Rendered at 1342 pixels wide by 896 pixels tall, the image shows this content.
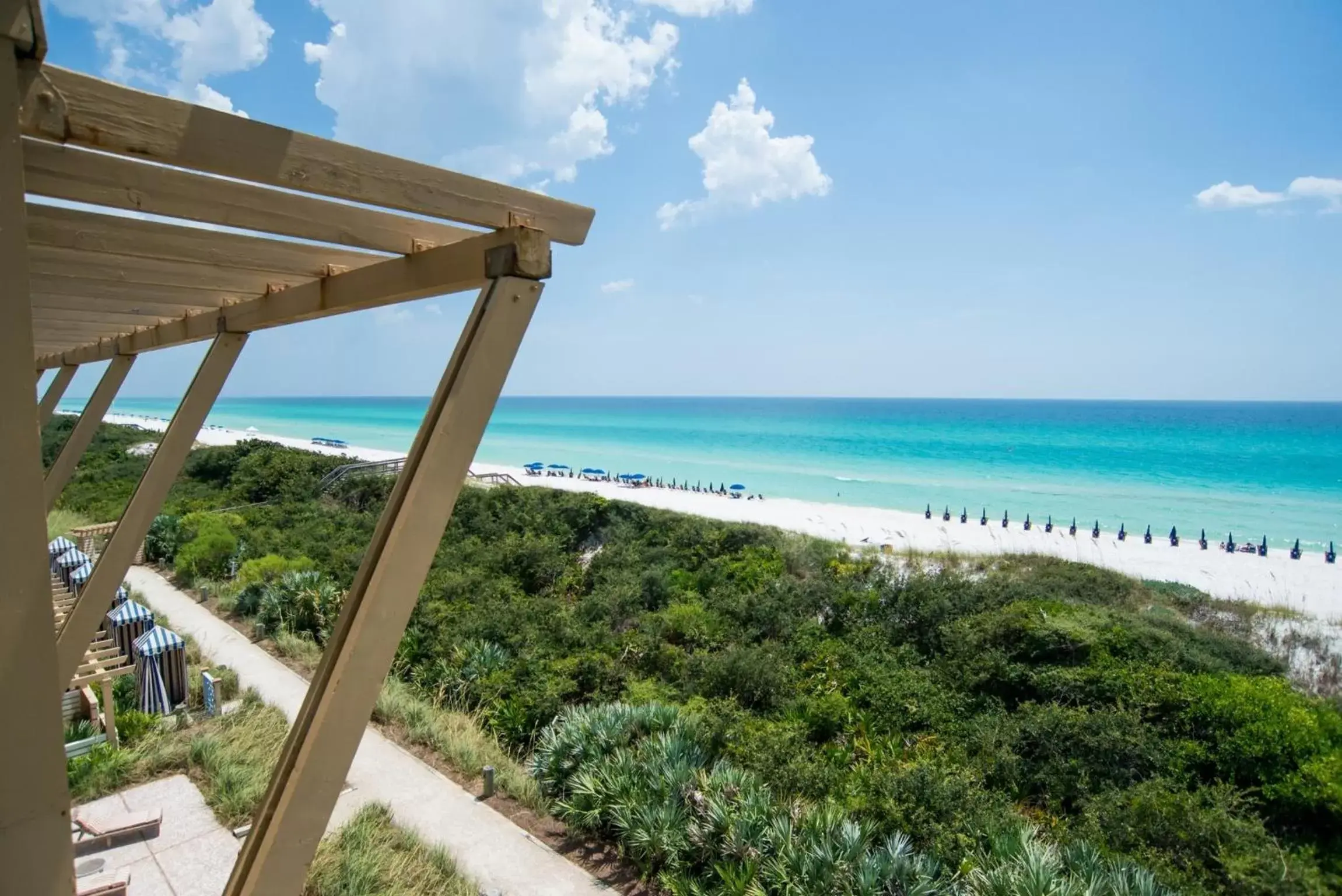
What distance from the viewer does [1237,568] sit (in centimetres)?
2188

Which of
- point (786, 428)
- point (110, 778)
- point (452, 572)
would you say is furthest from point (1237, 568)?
point (786, 428)

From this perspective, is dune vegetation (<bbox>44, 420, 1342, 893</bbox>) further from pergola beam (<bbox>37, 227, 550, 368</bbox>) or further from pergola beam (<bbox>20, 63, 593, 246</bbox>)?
pergola beam (<bbox>20, 63, 593, 246</bbox>)

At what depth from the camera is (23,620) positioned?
1396 mm

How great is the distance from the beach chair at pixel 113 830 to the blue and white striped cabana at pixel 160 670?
81.8 inches

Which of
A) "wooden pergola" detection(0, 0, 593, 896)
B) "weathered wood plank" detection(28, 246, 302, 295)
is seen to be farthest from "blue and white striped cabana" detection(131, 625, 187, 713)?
"weathered wood plank" detection(28, 246, 302, 295)

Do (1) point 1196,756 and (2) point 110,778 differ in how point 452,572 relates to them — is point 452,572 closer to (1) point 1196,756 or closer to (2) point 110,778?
(2) point 110,778

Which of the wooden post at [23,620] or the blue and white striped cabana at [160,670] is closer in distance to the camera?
the wooden post at [23,620]

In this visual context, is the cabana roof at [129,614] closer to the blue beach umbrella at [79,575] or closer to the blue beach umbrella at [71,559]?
the blue beach umbrella at [79,575]

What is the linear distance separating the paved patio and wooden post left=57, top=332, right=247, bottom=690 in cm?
186

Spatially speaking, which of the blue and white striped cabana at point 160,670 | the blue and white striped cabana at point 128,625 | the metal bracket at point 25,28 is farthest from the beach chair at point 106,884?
the metal bracket at point 25,28

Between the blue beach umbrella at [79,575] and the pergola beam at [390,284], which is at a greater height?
the pergola beam at [390,284]

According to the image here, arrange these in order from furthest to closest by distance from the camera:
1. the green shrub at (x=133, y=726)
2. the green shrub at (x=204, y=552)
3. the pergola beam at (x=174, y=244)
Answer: the green shrub at (x=204, y=552) < the green shrub at (x=133, y=726) < the pergola beam at (x=174, y=244)

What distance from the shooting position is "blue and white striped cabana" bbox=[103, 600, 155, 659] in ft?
27.9

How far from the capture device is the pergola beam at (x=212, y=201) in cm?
187
